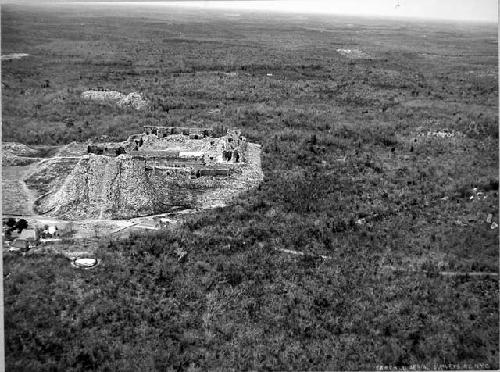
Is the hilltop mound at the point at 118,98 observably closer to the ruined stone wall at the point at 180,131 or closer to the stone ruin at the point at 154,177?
the ruined stone wall at the point at 180,131

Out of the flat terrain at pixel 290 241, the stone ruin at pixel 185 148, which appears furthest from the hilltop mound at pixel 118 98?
the stone ruin at pixel 185 148

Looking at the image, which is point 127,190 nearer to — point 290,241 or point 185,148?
point 185,148

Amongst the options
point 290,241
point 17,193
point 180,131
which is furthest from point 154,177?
point 290,241

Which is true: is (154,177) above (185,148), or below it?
below

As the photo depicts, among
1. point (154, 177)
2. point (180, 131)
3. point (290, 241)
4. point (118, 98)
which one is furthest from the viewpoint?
point (118, 98)

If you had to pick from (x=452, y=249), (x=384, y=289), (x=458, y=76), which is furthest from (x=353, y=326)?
(x=458, y=76)

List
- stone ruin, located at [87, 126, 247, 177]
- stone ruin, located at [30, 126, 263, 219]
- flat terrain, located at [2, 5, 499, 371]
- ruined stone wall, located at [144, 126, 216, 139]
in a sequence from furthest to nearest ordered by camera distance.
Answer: ruined stone wall, located at [144, 126, 216, 139], stone ruin, located at [87, 126, 247, 177], stone ruin, located at [30, 126, 263, 219], flat terrain, located at [2, 5, 499, 371]

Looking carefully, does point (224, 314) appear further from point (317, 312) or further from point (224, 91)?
point (224, 91)

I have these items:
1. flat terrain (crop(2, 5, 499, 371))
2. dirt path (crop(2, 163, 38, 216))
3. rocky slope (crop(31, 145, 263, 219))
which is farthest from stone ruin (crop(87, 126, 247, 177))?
dirt path (crop(2, 163, 38, 216))

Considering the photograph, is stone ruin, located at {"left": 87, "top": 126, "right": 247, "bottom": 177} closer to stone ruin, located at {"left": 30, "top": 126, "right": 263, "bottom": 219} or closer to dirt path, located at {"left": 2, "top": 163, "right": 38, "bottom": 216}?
stone ruin, located at {"left": 30, "top": 126, "right": 263, "bottom": 219}
